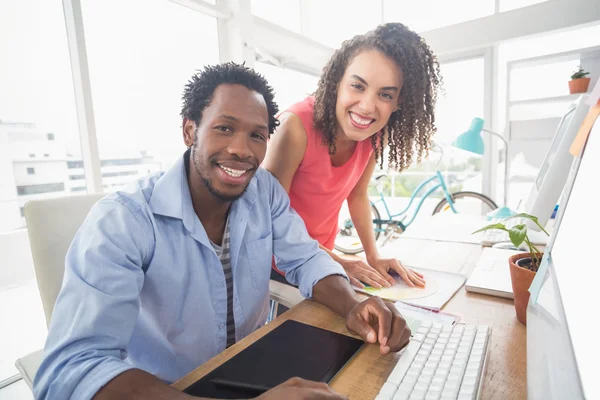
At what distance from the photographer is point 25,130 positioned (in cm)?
197

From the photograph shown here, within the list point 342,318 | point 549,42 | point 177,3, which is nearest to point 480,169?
point 549,42

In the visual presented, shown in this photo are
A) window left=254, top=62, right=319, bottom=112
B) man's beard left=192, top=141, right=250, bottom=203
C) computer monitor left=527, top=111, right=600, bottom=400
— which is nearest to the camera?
computer monitor left=527, top=111, right=600, bottom=400

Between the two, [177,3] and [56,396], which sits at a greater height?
[177,3]

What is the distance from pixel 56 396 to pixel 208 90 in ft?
2.30

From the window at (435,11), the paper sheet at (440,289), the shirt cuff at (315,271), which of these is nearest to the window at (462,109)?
the window at (435,11)

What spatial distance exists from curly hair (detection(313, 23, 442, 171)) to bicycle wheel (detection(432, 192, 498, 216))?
2.15 meters

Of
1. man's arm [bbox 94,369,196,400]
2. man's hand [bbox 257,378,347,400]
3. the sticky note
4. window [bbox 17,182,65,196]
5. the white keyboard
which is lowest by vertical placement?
the white keyboard

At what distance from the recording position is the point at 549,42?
129 inches

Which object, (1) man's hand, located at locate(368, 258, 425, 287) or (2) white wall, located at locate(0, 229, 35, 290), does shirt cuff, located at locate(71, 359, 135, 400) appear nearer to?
(1) man's hand, located at locate(368, 258, 425, 287)

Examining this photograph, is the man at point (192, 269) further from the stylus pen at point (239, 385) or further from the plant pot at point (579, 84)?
the plant pot at point (579, 84)

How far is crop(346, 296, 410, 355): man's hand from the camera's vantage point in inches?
23.8

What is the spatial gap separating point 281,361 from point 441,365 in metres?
0.26

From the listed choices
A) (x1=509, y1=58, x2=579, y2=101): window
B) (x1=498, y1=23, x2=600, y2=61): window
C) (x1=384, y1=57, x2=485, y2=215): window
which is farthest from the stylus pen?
(x1=498, y1=23, x2=600, y2=61): window

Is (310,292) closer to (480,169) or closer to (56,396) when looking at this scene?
(56,396)
